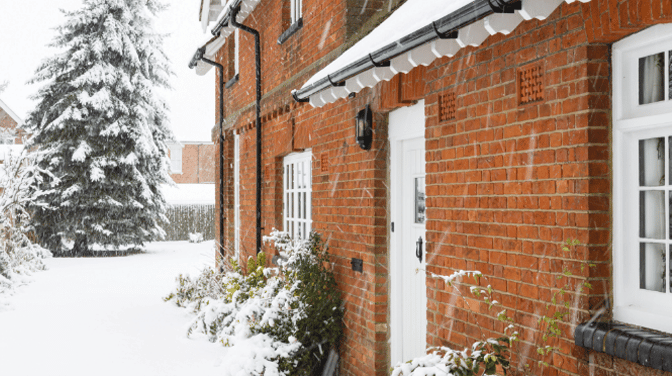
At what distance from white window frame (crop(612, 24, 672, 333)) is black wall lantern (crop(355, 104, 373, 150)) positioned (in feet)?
9.50

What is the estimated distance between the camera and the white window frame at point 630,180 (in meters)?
2.92

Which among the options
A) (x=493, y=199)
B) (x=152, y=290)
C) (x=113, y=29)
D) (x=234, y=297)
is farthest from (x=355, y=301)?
(x=113, y=29)

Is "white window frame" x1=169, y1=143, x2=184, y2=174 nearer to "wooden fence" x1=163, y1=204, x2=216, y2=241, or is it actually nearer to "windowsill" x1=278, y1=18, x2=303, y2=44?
"wooden fence" x1=163, y1=204, x2=216, y2=241

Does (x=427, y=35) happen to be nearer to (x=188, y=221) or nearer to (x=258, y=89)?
(x=258, y=89)

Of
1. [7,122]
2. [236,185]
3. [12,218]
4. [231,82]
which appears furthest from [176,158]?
[231,82]

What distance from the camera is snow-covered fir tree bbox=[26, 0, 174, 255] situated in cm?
2167

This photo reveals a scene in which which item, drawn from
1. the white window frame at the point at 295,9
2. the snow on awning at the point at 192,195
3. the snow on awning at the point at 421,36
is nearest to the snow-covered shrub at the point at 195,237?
the snow on awning at the point at 192,195

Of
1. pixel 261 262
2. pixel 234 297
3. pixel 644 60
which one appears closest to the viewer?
pixel 644 60

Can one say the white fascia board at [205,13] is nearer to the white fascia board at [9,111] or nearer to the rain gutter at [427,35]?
the rain gutter at [427,35]

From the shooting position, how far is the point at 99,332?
844 cm

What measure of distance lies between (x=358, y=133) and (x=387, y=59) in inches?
72.1

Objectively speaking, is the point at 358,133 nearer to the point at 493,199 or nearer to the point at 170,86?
the point at 493,199

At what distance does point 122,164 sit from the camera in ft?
73.2

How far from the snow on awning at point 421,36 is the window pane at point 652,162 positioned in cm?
80
